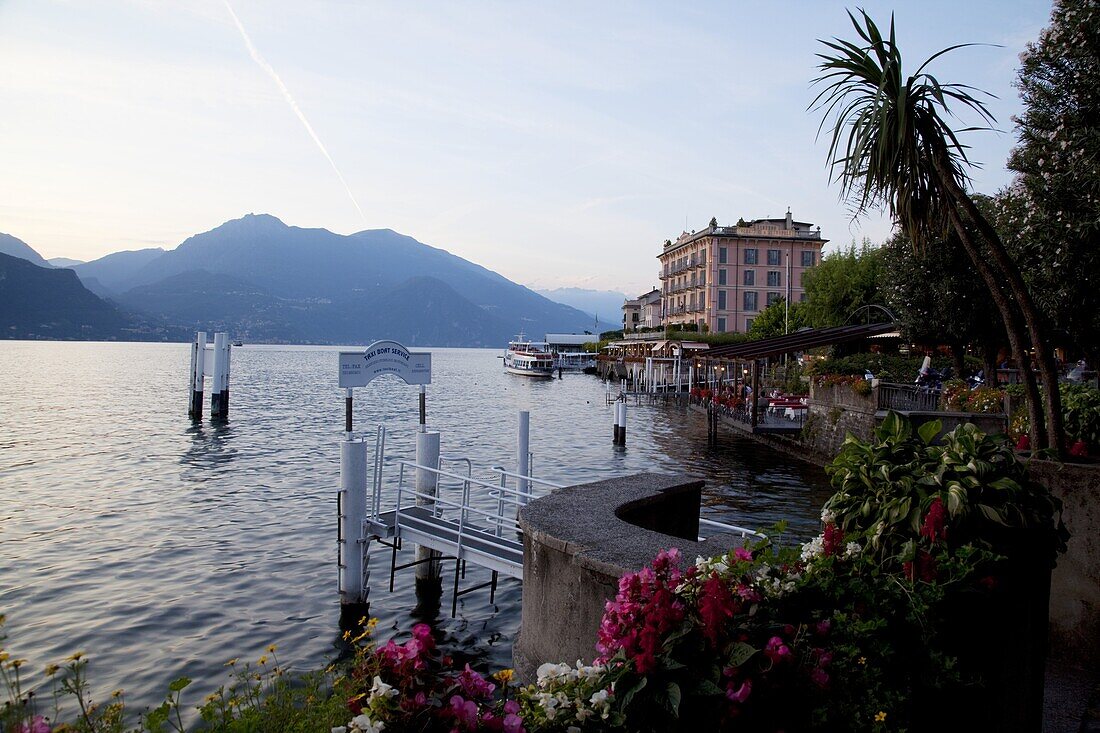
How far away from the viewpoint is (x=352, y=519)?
11.1 metres

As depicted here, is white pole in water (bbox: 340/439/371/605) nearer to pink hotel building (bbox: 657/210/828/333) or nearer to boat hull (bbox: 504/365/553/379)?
pink hotel building (bbox: 657/210/828/333)

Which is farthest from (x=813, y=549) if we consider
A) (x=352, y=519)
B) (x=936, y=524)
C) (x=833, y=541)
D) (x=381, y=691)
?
(x=352, y=519)

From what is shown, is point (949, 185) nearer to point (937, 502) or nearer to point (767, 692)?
point (937, 502)

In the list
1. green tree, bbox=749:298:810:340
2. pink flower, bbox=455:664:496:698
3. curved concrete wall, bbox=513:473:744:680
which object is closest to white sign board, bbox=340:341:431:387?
curved concrete wall, bbox=513:473:744:680

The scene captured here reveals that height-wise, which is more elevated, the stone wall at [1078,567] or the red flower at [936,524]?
the red flower at [936,524]

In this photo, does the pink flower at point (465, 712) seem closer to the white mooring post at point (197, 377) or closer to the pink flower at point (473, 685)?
the pink flower at point (473, 685)

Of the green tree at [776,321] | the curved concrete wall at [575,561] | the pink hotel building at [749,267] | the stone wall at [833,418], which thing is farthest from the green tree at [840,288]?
the curved concrete wall at [575,561]

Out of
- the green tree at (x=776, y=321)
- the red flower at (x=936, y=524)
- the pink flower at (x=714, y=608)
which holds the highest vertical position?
the green tree at (x=776, y=321)

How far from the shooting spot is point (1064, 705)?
5.60 meters

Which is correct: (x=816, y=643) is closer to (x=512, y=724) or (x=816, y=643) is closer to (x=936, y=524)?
(x=936, y=524)

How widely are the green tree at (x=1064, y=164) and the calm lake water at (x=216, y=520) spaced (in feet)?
27.4

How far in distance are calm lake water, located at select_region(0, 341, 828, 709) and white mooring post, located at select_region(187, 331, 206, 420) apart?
81 centimetres

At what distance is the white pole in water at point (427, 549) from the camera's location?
1227 cm

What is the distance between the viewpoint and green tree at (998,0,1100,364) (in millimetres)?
7969
